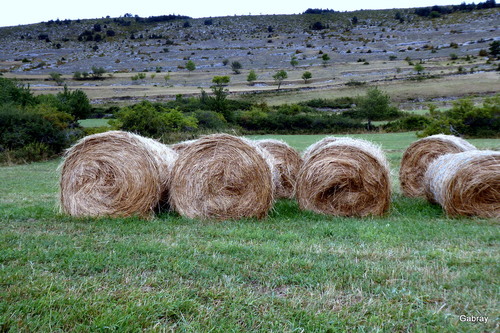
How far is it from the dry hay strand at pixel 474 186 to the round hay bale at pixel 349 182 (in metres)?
1.18

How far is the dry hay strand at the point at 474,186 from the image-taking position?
26.9ft

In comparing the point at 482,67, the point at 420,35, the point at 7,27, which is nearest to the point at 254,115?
the point at 482,67

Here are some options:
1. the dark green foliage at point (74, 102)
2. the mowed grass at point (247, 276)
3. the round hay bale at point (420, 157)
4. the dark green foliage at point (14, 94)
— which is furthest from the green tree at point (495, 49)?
the mowed grass at point (247, 276)

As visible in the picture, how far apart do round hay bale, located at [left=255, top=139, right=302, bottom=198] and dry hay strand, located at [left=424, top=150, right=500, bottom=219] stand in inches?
156

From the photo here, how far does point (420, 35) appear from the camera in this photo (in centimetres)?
11969

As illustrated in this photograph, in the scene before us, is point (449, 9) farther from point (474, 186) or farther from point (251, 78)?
point (474, 186)

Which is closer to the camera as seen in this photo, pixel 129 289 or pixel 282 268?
pixel 129 289

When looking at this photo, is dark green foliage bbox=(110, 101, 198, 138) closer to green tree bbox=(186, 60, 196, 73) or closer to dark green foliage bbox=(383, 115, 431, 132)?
dark green foliage bbox=(383, 115, 431, 132)

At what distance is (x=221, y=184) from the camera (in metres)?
8.55

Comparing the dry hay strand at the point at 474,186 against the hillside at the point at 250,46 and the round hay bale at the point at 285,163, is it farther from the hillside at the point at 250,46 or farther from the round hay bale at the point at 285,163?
the hillside at the point at 250,46

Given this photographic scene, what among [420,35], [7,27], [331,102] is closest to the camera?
[331,102]

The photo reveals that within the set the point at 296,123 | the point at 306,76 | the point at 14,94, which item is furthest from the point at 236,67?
the point at 14,94

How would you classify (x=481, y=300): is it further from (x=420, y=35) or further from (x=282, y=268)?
(x=420, y=35)

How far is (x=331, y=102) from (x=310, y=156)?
5129cm
